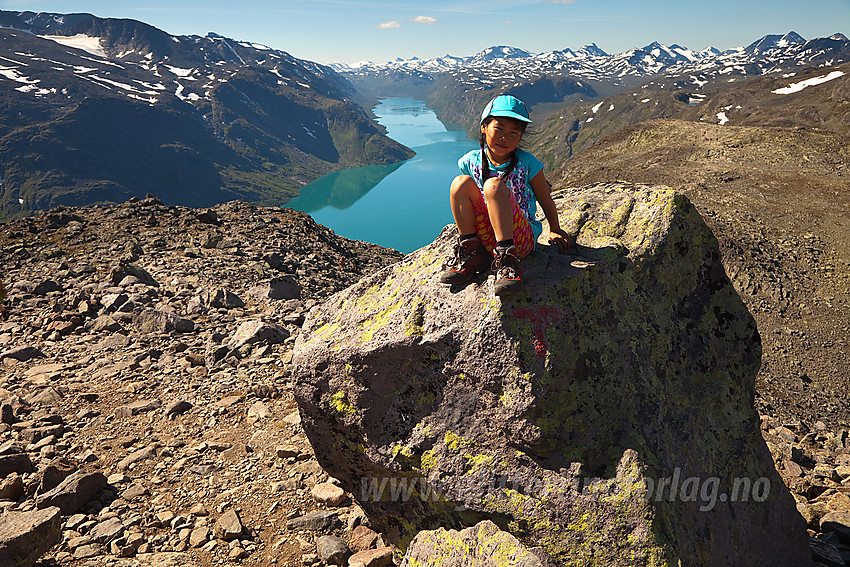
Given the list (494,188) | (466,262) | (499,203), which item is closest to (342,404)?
(466,262)

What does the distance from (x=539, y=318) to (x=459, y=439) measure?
180 centimetres

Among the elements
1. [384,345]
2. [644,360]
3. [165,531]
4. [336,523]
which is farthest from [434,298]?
[165,531]

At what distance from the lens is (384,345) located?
236 inches

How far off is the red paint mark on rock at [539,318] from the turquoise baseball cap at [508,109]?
7.23ft

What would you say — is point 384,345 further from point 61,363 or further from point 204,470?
point 61,363

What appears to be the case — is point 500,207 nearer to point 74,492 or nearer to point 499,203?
point 499,203

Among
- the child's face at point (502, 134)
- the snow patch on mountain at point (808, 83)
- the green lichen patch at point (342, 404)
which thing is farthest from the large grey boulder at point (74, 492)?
the snow patch on mountain at point (808, 83)

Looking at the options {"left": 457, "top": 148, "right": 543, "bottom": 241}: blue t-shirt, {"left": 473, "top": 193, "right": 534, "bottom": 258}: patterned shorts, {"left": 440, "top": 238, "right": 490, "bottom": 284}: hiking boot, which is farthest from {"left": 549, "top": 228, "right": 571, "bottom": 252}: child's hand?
{"left": 440, "top": 238, "right": 490, "bottom": 284}: hiking boot

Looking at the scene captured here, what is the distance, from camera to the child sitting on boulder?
17.0 feet

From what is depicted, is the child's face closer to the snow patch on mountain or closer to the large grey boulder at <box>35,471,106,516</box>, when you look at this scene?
the large grey boulder at <box>35,471,106,516</box>

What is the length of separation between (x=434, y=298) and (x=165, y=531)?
206 inches

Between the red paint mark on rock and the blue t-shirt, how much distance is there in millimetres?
1037

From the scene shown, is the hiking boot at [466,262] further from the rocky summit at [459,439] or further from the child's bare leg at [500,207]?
the child's bare leg at [500,207]

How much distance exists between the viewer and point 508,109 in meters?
5.40
